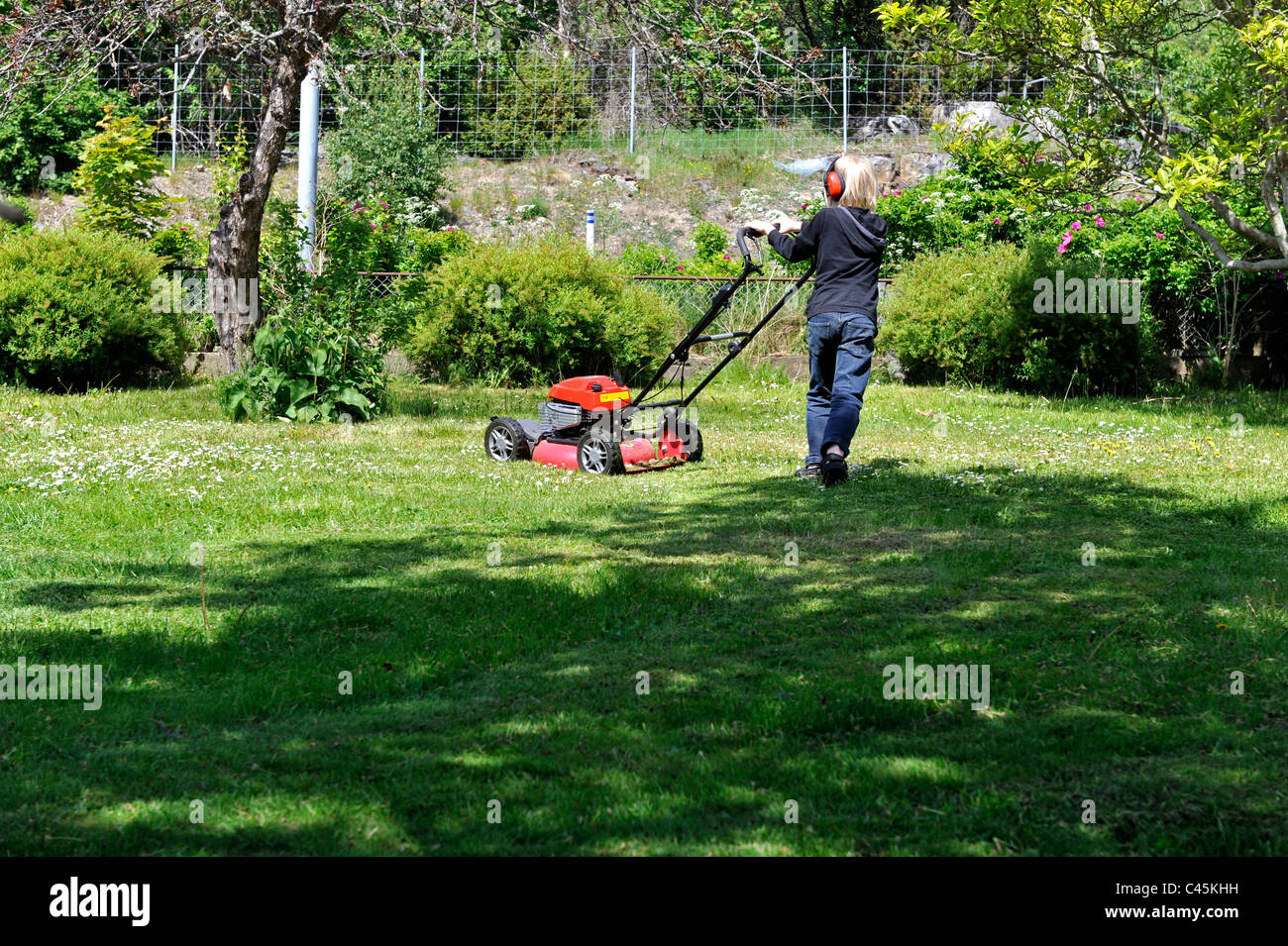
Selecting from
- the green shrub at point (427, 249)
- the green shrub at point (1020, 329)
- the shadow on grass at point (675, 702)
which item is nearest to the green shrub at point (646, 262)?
the green shrub at point (427, 249)

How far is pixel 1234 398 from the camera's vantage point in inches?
540

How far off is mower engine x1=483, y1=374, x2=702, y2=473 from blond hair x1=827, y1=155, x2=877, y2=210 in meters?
1.93

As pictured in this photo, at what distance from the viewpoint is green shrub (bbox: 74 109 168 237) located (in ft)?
51.9

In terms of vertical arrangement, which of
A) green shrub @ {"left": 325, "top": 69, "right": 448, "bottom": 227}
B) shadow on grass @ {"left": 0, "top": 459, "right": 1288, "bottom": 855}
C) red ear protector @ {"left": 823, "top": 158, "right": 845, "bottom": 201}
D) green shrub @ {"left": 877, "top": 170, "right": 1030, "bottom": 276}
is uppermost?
green shrub @ {"left": 325, "top": 69, "right": 448, "bottom": 227}

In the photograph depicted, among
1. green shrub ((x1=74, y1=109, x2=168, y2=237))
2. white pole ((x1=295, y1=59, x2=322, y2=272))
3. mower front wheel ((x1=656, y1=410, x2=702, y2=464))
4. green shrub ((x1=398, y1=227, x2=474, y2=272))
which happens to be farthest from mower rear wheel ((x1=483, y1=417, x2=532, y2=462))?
green shrub ((x1=74, y1=109, x2=168, y2=237))

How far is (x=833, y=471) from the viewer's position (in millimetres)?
8266

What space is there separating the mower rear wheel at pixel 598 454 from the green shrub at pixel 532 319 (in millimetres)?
5112

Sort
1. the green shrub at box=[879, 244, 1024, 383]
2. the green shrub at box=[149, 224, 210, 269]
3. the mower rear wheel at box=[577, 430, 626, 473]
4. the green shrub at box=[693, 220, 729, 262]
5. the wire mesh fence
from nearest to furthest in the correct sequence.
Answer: the mower rear wheel at box=[577, 430, 626, 473] < the green shrub at box=[879, 244, 1024, 383] < the green shrub at box=[149, 224, 210, 269] < the green shrub at box=[693, 220, 729, 262] < the wire mesh fence

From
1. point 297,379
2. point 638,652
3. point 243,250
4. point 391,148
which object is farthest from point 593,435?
point 391,148

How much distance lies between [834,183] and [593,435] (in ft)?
7.79

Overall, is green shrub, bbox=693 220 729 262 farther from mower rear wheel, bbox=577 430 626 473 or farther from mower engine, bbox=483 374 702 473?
mower rear wheel, bbox=577 430 626 473

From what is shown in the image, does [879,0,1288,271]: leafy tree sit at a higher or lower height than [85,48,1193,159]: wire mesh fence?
lower
